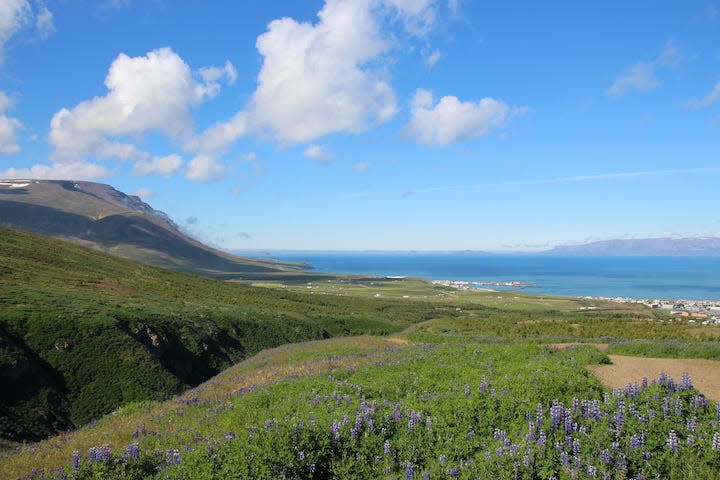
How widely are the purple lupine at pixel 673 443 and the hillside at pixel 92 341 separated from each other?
20.5 metres

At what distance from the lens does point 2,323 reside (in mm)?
22578

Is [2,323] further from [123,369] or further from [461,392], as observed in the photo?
[461,392]

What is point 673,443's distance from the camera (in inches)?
258

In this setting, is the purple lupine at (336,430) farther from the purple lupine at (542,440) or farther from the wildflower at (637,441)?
the wildflower at (637,441)

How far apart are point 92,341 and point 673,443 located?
87.2 ft

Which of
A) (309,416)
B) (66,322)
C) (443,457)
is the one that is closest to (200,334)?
(66,322)

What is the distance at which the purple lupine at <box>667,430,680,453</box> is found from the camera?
6535 mm

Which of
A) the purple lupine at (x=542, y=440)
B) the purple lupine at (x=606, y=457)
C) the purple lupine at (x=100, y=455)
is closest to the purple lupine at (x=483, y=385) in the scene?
the purple lupine at (x=542, y=440)

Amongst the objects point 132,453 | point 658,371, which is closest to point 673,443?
point 658,371

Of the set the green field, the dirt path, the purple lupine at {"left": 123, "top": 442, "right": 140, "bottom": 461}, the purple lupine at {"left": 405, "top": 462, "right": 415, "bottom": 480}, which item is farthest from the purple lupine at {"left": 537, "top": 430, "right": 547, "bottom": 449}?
the purple lupine at {"left": 123, "top": 442, "right": 140, "bottom": 461}

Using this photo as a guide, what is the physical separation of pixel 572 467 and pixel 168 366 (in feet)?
85.5

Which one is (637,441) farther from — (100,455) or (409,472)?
(100,455)

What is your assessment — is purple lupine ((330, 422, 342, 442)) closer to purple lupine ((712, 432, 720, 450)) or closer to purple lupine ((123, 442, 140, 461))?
purple lupine ((123, 442, 140, 461))

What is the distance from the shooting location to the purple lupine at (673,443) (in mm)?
Result: 6535
